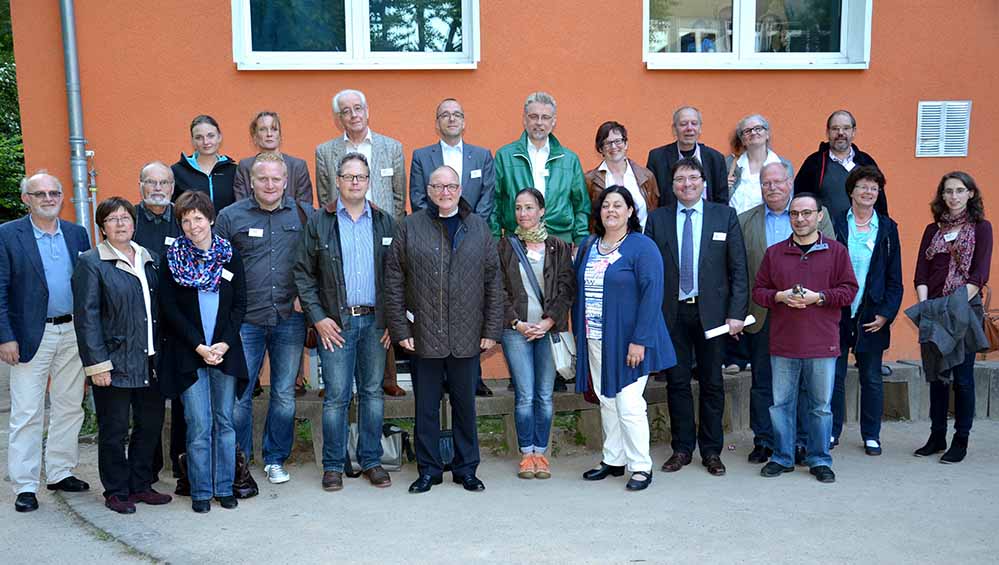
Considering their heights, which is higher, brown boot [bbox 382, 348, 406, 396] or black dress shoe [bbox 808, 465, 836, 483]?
brown boot [bbox 382, 348, 406, 396]

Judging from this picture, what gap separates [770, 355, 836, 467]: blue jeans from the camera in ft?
17.2

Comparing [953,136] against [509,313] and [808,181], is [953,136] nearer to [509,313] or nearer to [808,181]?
[808,181]

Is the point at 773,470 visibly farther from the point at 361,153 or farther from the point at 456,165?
the point at 361,153

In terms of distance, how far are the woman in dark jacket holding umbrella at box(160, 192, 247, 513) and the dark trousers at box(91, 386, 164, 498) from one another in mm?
244

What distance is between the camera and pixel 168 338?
15.4 ft

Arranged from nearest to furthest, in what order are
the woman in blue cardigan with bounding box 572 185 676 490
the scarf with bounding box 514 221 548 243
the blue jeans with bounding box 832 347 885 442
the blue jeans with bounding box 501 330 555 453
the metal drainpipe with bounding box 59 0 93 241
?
the woman in blue cardigan with bounding box 572 185 676 490, the scarf with bounding box 514 221 548 243, the blue jeans with bounding box 501 330 555 453, the blue jeans with bounding box 832 347 885 442, the metal drainpipe with bounding box 59 0 93 241

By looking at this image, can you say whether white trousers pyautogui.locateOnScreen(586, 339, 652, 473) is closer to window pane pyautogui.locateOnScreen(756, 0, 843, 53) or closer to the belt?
the belt

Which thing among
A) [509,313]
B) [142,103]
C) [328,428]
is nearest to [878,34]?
[509,313]

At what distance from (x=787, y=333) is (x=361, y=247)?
264 centimetres

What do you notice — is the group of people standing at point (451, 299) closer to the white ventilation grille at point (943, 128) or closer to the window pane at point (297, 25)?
the window pane at point (297, 25)

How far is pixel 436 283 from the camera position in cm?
492

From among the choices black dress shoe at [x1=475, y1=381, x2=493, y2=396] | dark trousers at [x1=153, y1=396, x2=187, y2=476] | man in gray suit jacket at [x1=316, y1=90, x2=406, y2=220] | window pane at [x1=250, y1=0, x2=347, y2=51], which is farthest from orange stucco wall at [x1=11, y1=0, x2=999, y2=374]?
dark trousers at [x1=153, y1=396, x2=187, y2=476]

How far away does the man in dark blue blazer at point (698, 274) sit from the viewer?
528 centimetres

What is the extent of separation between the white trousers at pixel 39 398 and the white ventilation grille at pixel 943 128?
6.89 m
